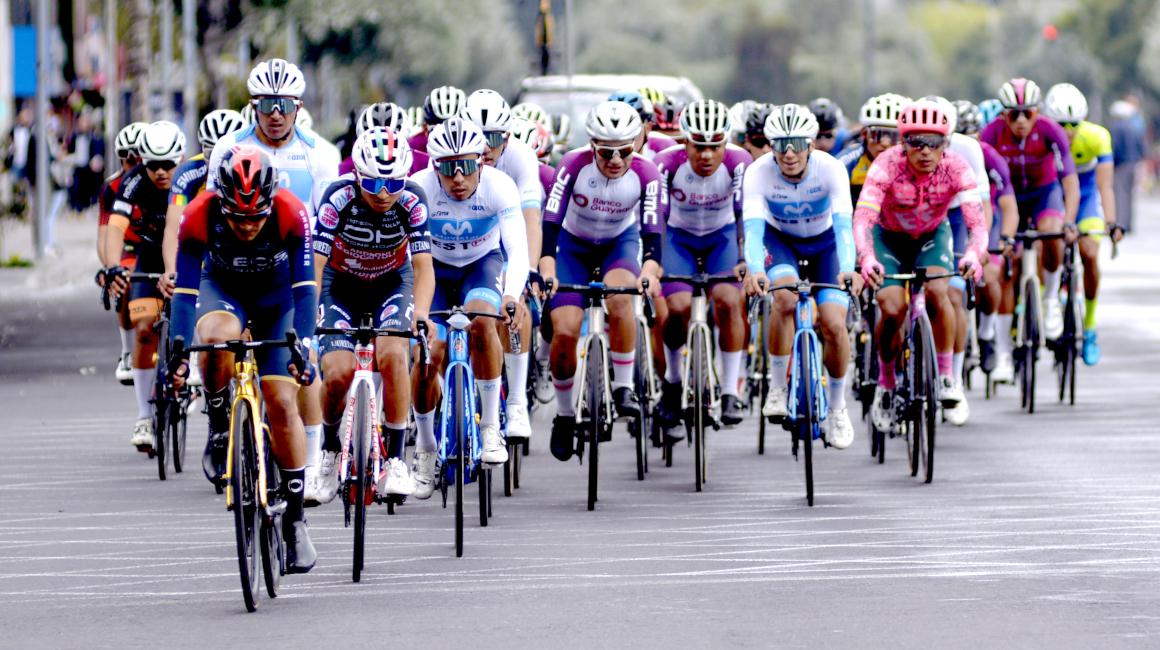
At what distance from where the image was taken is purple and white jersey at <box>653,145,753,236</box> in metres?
14.7

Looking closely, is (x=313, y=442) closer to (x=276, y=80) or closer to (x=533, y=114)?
(x=276, y=80)

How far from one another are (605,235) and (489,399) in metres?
1.88

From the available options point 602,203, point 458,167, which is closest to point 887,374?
point 602,203

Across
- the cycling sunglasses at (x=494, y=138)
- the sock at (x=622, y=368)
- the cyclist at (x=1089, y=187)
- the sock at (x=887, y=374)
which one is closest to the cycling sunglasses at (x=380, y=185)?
the cycling sunglasses at (x=494, y=138)

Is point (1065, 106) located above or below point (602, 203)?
above

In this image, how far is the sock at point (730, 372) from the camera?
47.3ft

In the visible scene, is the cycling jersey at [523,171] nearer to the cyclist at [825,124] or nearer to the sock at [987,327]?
the cyclist at [825,124]

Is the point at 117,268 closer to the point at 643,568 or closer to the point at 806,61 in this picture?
the point at 643,568

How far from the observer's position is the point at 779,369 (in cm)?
1368

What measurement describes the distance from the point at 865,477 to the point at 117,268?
4111 millimetres

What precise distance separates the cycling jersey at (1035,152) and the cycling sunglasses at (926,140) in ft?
12.2

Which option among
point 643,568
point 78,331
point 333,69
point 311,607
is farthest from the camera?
point 333,69

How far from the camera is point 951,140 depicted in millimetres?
15055

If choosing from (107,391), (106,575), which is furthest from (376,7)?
(106,575)
